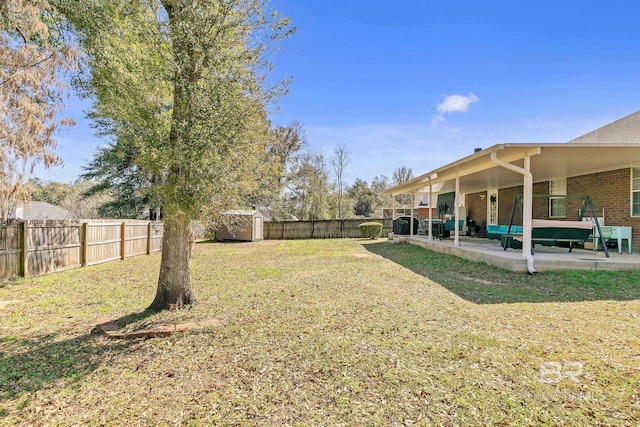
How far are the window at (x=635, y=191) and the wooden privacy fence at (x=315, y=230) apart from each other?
14.7 meters

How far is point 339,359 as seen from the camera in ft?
9.91

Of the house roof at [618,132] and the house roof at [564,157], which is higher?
the house roof at [618,132]

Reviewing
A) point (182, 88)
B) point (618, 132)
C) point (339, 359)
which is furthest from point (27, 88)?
point (618, 132)

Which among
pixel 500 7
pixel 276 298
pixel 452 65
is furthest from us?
pixel 452 65

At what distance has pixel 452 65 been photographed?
12172 mm

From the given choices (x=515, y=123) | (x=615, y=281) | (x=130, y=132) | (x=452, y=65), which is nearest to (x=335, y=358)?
(x=130, y=132)

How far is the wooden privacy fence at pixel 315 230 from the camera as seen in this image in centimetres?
2252

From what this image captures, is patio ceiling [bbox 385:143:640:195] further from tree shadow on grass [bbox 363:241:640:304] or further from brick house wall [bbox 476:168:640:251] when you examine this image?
tree shadow on grass [bbox 363:241:640:304]

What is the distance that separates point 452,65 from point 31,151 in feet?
43.2

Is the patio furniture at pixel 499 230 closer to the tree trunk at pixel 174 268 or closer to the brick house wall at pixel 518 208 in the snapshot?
the brick house wall at pixel 518 208

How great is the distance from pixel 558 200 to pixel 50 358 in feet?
46.0

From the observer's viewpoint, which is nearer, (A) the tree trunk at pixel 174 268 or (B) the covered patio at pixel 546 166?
(A) the tree trunk at pixel 174 268

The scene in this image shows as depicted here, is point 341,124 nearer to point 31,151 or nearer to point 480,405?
point 31,151

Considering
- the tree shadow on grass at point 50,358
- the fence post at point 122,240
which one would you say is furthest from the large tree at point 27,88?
the tree shadow on grass at point 50,358
